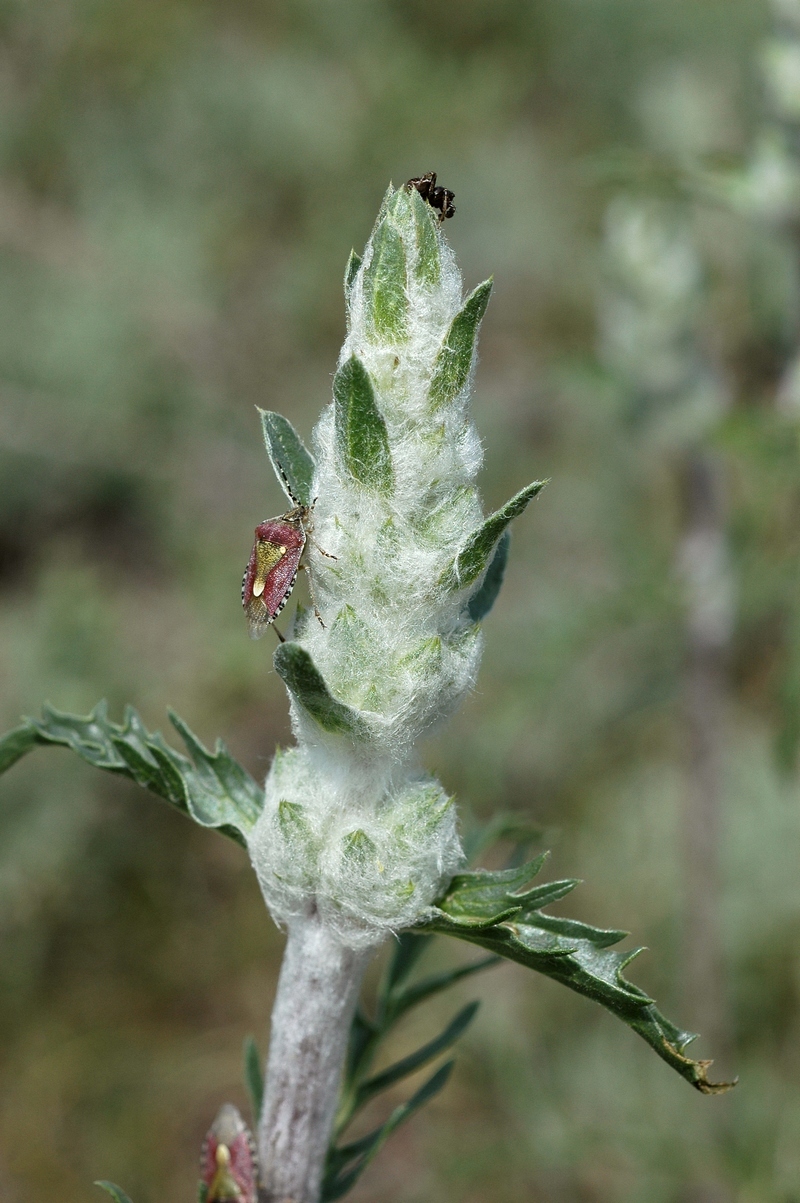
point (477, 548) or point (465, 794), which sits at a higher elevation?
point (465, 794)

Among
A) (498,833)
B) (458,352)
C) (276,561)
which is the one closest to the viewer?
(458,352)

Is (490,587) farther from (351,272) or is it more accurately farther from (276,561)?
(351,272)

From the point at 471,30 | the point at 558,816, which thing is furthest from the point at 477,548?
the point at 471,30

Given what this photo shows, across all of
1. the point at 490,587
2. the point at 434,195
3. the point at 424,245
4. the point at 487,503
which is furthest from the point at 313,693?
the point at 487,503

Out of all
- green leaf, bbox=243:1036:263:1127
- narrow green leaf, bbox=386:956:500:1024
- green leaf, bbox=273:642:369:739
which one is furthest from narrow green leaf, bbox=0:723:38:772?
narrow green leaf, bbox=386:956:500:1024

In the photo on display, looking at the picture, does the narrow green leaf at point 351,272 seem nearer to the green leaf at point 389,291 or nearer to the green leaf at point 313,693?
the green leaf at point 389,291

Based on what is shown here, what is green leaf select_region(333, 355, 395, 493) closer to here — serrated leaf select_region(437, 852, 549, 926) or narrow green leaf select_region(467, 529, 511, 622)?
narrow green leaf select_region(467, 529, 511, 622)

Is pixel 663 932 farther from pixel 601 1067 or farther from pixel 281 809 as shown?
pixel 281 809
